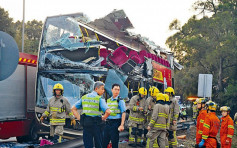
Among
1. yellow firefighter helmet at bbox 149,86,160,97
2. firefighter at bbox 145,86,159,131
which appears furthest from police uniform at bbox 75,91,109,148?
yellow firefighter helmet at bbox 149,86,160,97

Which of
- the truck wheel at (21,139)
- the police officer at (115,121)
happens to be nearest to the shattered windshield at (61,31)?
the police officer at (115,121)

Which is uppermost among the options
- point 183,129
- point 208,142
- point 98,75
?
point 98,75

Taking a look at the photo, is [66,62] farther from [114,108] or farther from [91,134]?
[91,134]

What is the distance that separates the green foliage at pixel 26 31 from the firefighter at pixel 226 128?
116 ft

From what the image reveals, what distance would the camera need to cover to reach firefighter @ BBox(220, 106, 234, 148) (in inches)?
351

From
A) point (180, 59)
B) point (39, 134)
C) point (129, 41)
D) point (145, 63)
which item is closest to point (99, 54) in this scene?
point (129, 41)

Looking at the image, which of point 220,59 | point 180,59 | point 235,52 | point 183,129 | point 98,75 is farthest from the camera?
point 180,59

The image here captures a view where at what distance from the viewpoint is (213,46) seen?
36.9 meters

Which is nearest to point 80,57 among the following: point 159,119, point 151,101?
point 151,101

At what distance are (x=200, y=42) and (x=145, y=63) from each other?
26.2 metres

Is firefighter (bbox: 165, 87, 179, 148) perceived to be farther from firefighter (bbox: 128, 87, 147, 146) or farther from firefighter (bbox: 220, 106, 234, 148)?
firefighter (bbox: 220, 106, 234, 148)

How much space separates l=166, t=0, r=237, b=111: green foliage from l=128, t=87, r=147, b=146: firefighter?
22399 mm

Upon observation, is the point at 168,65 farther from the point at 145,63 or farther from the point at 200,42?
the point at 200,42

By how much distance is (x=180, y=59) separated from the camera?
→ 41031 millimetres
